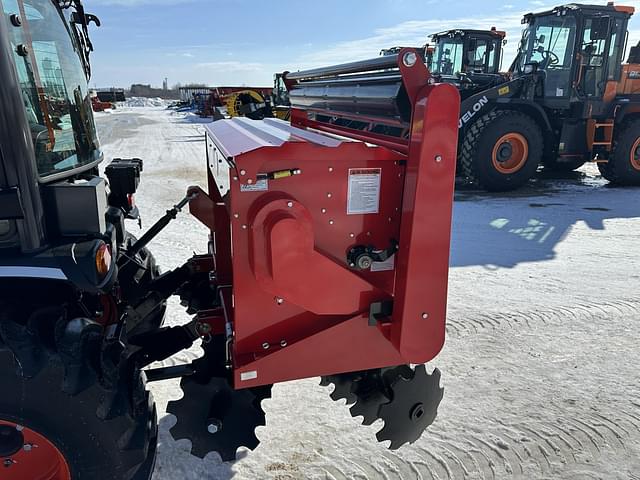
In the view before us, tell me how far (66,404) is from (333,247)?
1.10m

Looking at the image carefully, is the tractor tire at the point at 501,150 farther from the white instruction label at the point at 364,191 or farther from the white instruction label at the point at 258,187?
the white instruction label at the point at 258,187

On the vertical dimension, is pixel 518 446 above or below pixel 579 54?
below

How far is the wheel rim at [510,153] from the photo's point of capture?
346 inches

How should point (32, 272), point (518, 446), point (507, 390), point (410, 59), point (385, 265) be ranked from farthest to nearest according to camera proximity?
1. point (507, 390)
2. point (518, 446)
3. point (385, 265)
4. point (410, 59)
5. point (32, 272)

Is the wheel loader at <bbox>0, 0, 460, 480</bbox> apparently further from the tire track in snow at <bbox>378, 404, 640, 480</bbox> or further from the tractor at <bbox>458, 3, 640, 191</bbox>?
the tractor at <bbox>458, 3, 640, 191</bbox>

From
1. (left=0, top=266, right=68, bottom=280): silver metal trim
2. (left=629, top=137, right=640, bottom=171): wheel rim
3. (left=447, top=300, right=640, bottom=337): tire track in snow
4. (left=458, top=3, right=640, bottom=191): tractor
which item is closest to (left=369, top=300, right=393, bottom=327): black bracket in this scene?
(left=0, top=266, right=68, bottom=280): silver metal trim

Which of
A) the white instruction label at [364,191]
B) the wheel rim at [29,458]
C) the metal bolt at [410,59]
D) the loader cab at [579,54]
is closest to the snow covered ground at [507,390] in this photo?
the wheel rim at [29,458]

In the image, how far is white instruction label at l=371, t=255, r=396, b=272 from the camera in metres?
2.04

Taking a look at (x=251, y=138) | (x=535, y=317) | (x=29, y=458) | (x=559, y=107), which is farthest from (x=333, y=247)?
(x=559, y=107)

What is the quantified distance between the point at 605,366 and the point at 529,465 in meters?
1.23

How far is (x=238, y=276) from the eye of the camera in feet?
6.09

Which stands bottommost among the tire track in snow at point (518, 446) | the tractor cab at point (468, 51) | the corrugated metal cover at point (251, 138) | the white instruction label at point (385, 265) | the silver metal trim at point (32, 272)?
the tire track in snow at point (518, 446)

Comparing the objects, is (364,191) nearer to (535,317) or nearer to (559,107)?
(535,317)

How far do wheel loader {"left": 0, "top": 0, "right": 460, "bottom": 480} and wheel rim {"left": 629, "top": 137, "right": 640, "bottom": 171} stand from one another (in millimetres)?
9258
